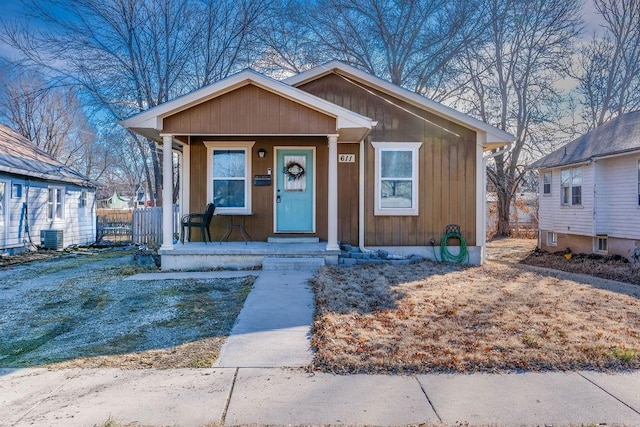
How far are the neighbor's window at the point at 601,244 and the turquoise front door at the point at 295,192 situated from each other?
9.55 meters

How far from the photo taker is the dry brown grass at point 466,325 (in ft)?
12.6

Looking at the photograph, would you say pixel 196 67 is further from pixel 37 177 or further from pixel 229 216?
pixel 229 216

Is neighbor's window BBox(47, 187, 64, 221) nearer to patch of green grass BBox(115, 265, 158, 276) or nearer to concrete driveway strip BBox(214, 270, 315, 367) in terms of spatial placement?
patch of green grass BBox(115, 265, 158, 276)

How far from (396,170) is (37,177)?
1173cm

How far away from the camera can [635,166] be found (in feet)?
40.7

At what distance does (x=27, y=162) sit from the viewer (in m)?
14.5

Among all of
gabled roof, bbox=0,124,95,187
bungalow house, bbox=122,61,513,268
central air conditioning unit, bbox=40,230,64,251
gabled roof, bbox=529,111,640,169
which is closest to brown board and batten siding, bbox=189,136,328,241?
bungalow house, bbox=122,61,513,268

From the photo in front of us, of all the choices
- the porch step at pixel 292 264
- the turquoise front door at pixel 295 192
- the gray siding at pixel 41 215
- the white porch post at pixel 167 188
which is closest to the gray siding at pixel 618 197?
the turquoise front door at pixel 295 192

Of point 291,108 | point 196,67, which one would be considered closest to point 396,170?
point 291,108

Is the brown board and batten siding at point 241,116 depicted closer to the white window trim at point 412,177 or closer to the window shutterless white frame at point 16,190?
the white window trim at point 412,177

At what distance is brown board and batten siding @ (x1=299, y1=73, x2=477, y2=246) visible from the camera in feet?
32.8

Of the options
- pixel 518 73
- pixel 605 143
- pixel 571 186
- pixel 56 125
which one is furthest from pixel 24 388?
pixel 56 125

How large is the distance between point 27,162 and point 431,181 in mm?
12662

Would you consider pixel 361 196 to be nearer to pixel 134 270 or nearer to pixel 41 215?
pixel 134 270
